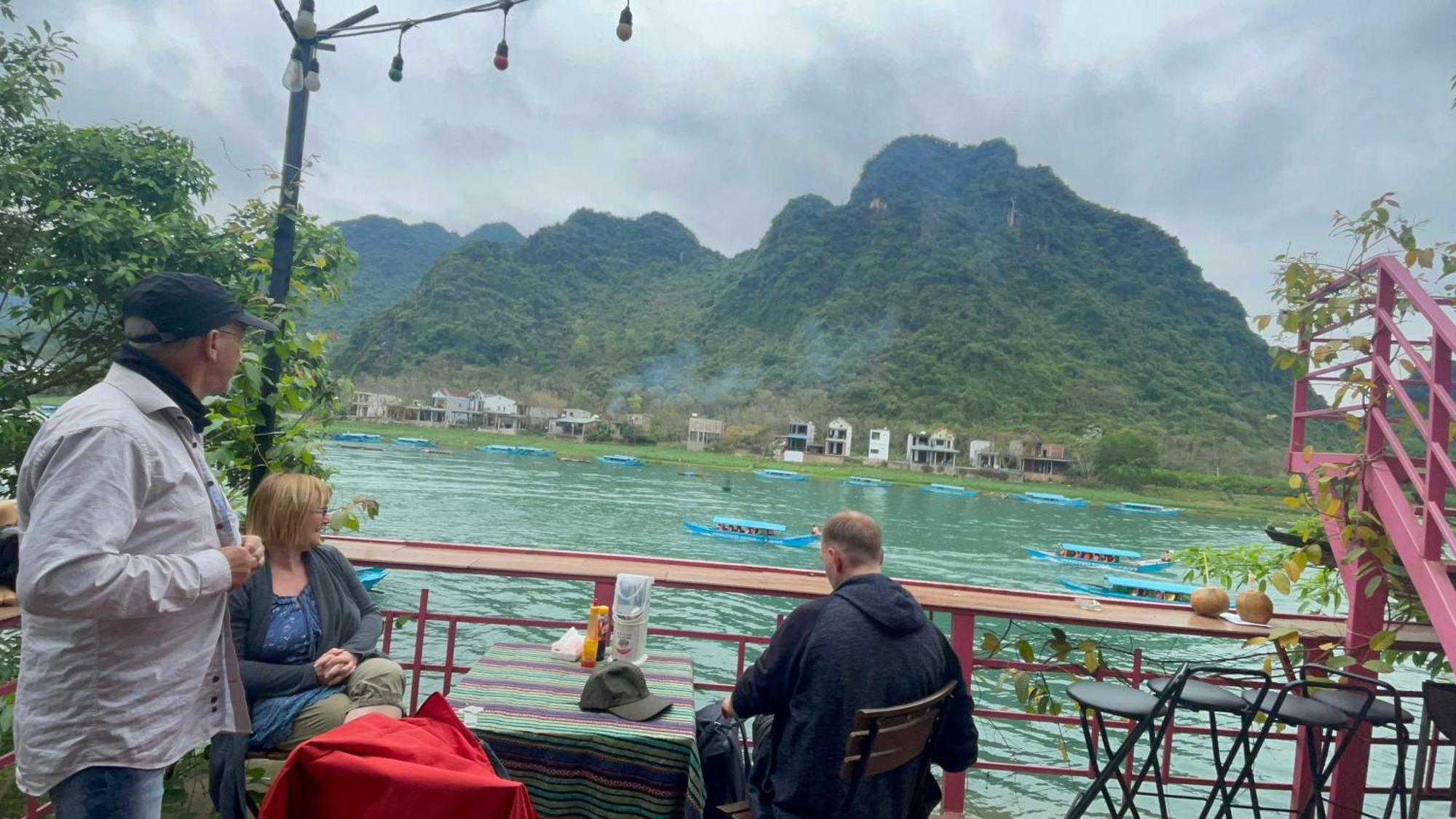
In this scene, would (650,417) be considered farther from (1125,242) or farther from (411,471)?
(1125,242)

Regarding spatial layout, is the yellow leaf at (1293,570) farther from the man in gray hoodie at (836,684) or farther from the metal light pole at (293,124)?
the metal light pole at (293,124)

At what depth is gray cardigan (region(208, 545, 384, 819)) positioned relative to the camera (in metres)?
1.70

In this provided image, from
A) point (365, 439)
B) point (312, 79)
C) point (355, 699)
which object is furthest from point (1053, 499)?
point (355, 699)

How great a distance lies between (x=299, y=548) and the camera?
2094 millimetres

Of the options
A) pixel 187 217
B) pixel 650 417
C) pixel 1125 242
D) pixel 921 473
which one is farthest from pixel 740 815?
pixel 1125 242

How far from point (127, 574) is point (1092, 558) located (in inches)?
1265

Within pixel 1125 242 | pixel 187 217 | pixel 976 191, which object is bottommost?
pixel 187 217

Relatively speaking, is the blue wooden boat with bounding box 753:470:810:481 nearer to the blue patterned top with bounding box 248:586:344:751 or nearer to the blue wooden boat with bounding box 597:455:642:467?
the blue wooden boat with bounding box 597:455:642:467

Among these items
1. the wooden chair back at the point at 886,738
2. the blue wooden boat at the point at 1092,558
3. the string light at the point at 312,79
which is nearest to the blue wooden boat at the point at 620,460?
the blue wooden boat at the point at 1092,558

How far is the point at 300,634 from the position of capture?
2.00m

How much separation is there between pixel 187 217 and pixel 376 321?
53587mm

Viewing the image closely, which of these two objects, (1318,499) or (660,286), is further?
(660,286)

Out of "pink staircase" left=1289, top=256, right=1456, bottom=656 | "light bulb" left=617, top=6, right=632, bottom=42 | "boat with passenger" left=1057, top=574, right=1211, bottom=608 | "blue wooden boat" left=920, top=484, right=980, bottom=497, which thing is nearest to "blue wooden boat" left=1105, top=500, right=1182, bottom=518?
"blue wooden boat" left=920, top=484, right=980, bottom=497

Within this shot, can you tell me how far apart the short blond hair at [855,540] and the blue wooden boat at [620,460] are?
51027mm
